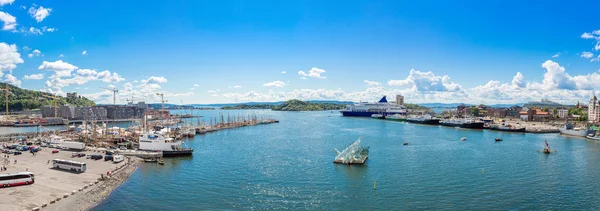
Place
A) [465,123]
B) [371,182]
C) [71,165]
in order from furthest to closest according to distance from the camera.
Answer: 1. [465,123]
2. [71,165]
3. [371,182]

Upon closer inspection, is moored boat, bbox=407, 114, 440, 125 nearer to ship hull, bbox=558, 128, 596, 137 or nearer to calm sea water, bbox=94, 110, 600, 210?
ship hull, bbox=558, 128, 596, 137

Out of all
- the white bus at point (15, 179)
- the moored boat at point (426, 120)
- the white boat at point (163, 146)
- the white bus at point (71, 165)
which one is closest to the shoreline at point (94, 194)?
the white bus at point (71, 165)

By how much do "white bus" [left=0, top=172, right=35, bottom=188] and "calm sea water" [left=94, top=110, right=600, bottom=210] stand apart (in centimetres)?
559

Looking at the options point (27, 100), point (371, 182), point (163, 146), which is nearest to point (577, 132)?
point (371, 182)

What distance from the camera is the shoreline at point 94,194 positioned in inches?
725

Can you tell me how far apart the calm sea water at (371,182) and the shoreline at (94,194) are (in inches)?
24.3

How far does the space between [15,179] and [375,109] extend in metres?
112

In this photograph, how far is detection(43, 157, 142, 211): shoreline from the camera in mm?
18406

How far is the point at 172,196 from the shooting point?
2155cm

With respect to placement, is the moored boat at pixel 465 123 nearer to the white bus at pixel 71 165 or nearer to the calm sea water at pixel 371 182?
the calm sea water at pixel 371 182

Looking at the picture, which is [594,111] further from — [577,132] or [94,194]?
[94,194]

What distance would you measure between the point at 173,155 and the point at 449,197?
86.6 ft

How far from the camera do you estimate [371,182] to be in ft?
81.3

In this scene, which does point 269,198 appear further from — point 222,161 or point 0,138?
point 0,138
